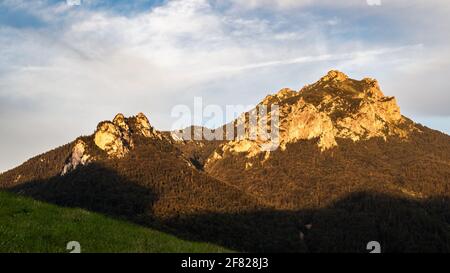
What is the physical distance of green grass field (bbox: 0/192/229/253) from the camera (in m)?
19.7

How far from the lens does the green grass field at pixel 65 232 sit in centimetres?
1973

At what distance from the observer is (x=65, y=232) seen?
21766mm
